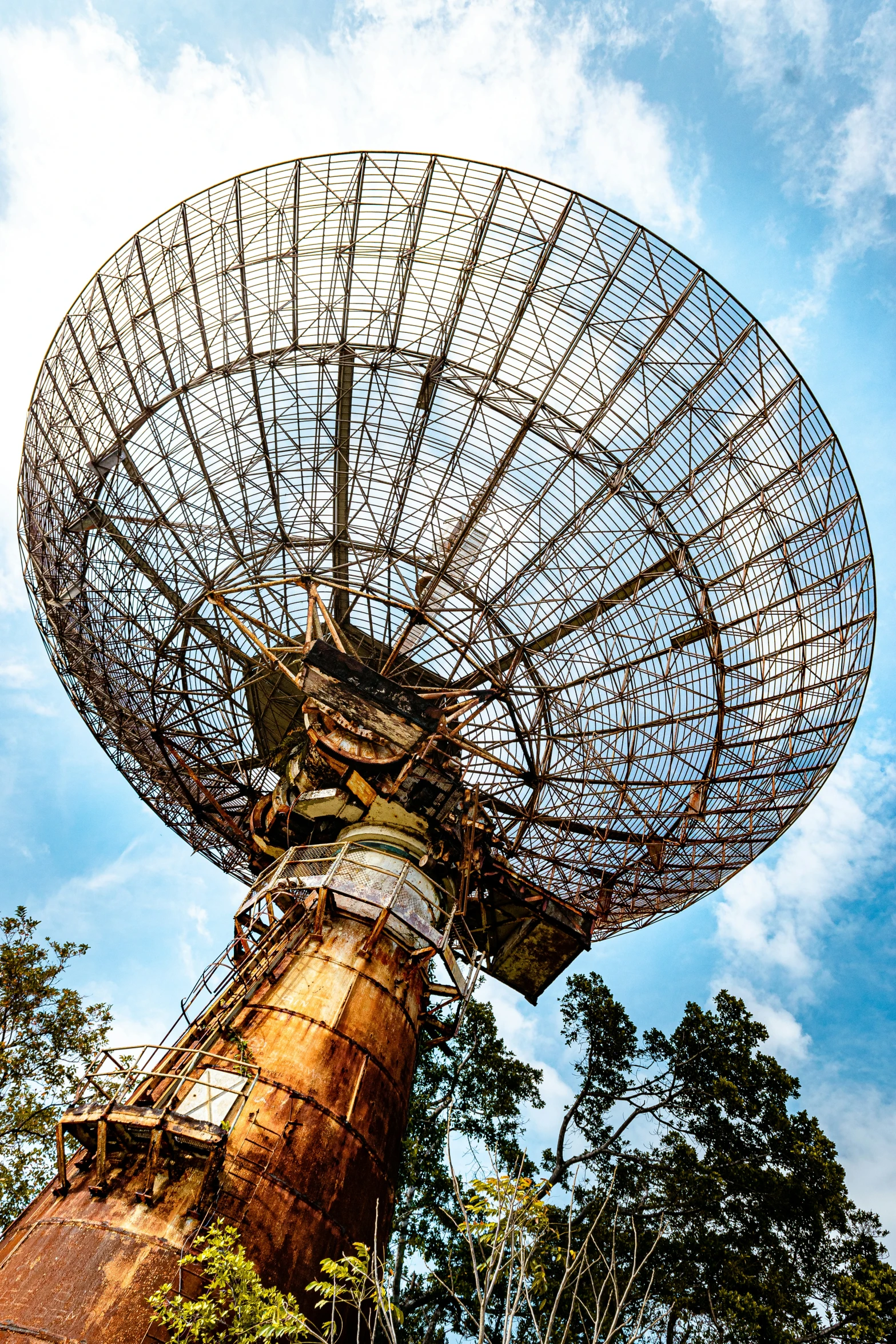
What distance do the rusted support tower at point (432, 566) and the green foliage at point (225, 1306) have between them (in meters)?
4.32

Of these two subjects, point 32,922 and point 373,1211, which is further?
point 32,922

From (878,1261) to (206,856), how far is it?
70.5 ft

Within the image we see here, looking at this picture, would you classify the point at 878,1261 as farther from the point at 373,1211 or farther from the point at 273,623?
the point at 273,623

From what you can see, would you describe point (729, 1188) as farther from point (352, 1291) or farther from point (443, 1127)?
point (352, 1291)

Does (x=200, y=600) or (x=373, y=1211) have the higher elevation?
(x=200, y=600)

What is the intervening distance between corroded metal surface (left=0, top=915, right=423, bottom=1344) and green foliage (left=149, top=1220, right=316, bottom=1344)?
44 centimetres

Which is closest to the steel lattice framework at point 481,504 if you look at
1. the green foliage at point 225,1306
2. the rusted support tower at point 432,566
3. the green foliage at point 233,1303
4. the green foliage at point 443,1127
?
the rusted support tower at point 432,566

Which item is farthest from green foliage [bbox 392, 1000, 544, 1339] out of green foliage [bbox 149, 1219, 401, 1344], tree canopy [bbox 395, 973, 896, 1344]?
green foliage [bbox 149, 1219, 401, 1344]

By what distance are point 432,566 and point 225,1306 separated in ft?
52.8

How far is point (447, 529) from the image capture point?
23.8 m

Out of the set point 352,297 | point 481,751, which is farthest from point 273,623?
point 352,297

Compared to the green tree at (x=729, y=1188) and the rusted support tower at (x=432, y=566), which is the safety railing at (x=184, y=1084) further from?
the green tree at (x=729, y=1188)

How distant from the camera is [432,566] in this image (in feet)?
78.2

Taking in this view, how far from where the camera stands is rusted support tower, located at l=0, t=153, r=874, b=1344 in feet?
66.6
